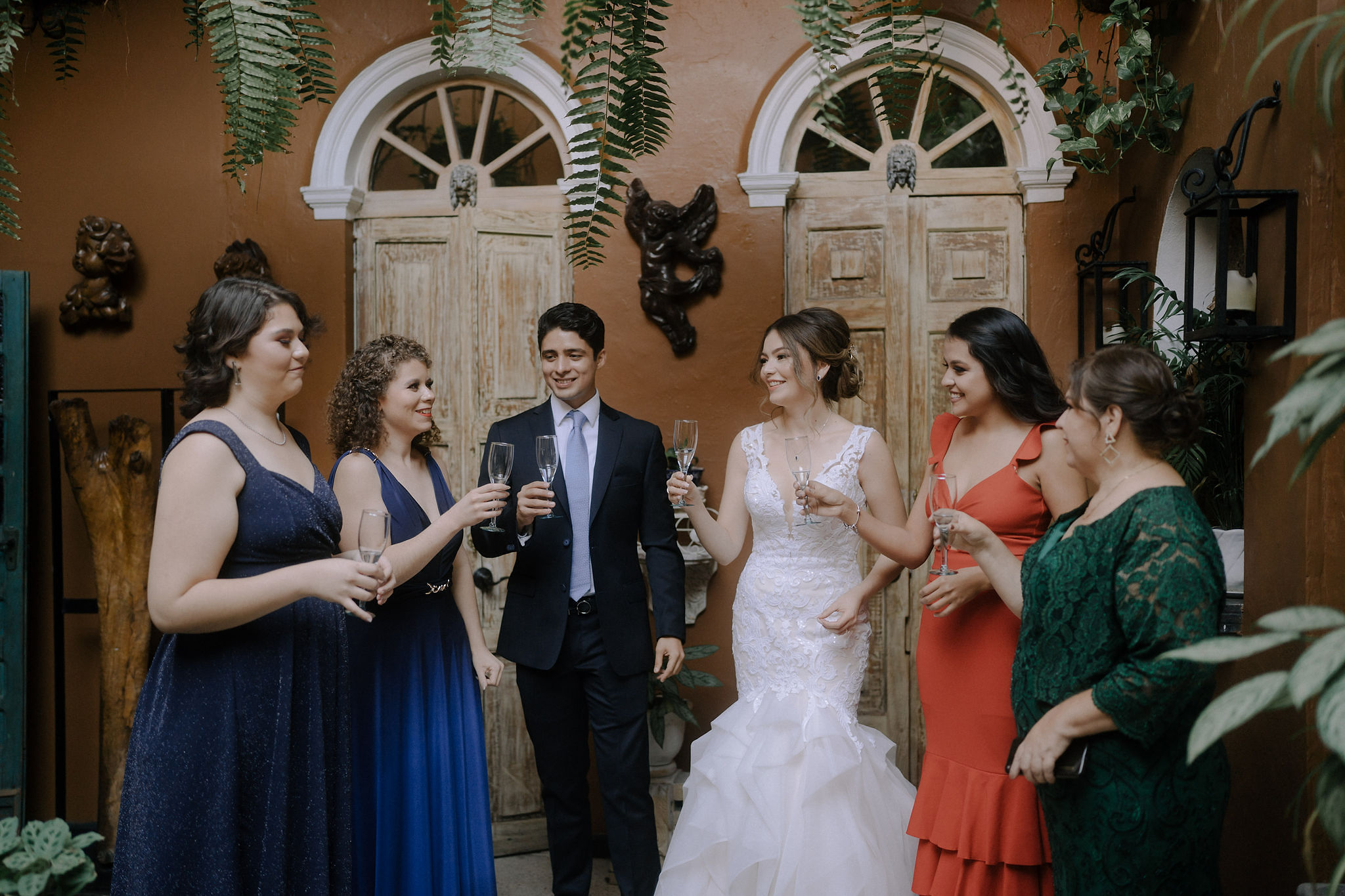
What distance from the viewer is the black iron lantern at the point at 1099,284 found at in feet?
A: 10.8

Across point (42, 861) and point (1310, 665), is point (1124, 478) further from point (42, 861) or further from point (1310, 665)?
point (42, 861)

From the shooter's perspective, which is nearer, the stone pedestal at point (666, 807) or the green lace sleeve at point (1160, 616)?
the green lace sleeve at point (1160, 616)

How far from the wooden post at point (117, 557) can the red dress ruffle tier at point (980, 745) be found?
2.93 metres

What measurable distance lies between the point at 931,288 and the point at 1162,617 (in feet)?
7.78

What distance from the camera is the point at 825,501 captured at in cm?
228

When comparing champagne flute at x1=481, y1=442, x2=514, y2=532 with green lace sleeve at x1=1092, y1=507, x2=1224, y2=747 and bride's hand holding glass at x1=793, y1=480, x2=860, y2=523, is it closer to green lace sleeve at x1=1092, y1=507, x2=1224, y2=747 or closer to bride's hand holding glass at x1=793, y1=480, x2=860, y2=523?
bride's hand holding glass at x1=793, y1=480, x2=860, y2=523

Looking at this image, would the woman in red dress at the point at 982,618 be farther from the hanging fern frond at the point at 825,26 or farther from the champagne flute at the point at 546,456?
the hanging fern frond at the point at 825,26

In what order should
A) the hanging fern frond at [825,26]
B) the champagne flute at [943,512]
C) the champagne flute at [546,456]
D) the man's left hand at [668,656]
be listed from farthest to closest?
1. the man's left hand at [668,656]
2. the champagne flute at [546,456]
3. the champagne flute at [943,512]
4. the hanging fern frond at [825,26]

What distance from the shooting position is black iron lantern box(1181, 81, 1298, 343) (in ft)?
7.42

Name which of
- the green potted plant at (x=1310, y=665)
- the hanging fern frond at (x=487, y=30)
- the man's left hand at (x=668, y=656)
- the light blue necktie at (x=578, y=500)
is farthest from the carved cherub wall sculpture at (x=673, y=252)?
the green potted plant at (x=1310, y=665)

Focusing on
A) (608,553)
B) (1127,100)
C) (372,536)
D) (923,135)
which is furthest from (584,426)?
(1127,100)

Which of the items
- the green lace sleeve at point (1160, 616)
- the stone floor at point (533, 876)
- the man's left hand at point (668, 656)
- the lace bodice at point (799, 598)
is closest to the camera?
the green lace sleeve at point (1160, 616)

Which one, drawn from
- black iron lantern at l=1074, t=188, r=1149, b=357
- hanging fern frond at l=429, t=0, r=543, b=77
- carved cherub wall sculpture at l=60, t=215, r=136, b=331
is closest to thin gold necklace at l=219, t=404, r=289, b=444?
hanging fern frond at l=429, t=0, r=543, b=77

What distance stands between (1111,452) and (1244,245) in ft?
4.40
